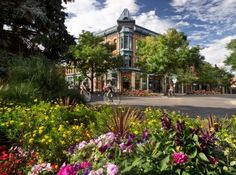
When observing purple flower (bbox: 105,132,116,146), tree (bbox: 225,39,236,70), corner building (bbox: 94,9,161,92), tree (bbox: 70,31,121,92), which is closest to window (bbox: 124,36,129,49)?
corner building (bbox: 94,9,161,92)

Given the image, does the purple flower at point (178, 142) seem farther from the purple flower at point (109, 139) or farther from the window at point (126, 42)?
the window at point (126, 42)

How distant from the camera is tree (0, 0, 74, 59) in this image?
647 inches

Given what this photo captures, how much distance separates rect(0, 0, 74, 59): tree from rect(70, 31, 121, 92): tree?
23.8 meters

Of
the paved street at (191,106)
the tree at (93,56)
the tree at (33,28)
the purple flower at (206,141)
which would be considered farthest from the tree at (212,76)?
the purple flower at (206,141)

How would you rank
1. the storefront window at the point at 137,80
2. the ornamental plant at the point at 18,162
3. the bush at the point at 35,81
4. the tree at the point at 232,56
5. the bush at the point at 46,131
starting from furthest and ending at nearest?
the storefront window at the point at 137,80 → the tree at the point at 232,56 → the bush at the point at 35,81 → the bush at the point at 46,131 → the ornamental plant at the point at 18,162

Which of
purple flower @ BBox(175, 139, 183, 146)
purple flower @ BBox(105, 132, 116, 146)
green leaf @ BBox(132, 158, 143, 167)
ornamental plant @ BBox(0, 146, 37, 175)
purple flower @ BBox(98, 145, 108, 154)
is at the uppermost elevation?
purple flower @ BBox(175, 139, 183, 146)

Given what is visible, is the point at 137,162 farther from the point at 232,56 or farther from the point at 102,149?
the point at 232,56

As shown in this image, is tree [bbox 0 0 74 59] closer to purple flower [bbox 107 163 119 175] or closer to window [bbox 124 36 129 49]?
purple flower [bbox 107 163 119 175]

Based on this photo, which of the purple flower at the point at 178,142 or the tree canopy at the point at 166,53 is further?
the tree canopy at the point at 166,53

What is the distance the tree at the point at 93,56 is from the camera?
44.8 meters

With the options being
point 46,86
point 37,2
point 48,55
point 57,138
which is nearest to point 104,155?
point 57,138

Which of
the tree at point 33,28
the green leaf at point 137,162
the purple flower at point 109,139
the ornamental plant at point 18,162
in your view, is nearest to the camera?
the green leaf at point 137,162

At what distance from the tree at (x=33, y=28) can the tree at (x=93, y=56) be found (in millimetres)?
23830

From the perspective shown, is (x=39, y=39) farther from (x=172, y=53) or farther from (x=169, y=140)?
(x=172, y=53)
